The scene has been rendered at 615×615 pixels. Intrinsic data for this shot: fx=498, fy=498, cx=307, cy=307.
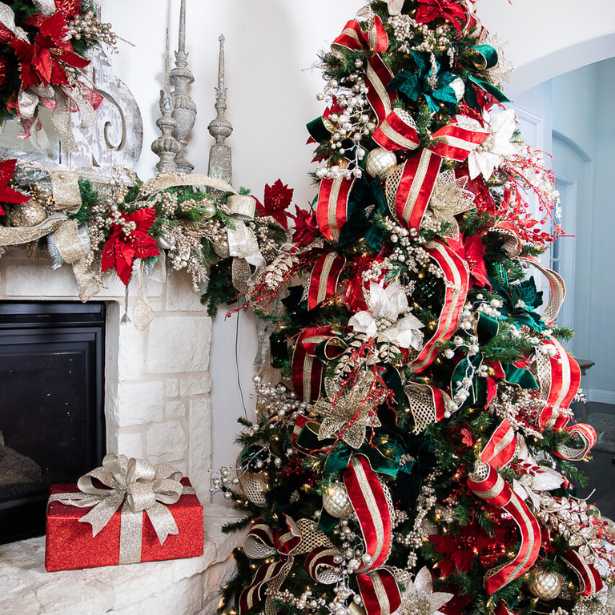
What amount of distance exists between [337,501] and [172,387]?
0.72 meters

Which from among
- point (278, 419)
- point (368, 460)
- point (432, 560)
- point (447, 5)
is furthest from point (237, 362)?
point (447, 5)

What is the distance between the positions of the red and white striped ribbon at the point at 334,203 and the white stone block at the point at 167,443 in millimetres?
852

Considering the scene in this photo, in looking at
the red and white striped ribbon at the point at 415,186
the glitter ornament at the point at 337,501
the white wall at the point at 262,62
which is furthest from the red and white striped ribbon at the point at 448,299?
the white wall at the point at 262,62

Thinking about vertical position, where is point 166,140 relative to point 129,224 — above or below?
above

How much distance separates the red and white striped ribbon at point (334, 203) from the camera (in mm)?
1329

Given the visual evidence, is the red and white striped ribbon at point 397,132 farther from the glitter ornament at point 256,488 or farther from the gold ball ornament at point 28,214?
the glitter ornament at point 256,488

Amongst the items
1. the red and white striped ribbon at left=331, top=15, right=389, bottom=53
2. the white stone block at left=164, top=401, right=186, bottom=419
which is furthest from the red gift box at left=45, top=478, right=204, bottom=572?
the red and white striped ribbon at left=331, top=15, right=389, bottom=53

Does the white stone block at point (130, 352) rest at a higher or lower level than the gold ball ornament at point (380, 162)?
lower

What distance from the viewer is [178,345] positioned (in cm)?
167

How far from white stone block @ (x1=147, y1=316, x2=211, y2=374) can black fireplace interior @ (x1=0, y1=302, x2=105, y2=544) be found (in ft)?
0.56

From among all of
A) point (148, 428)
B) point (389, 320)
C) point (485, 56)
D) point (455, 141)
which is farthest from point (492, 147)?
point (148, 428)

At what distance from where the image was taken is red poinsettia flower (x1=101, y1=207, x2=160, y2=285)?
4.23 ft

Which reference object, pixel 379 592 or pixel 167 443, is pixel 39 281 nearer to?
pixel 167 443

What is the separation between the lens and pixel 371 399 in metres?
1.20
